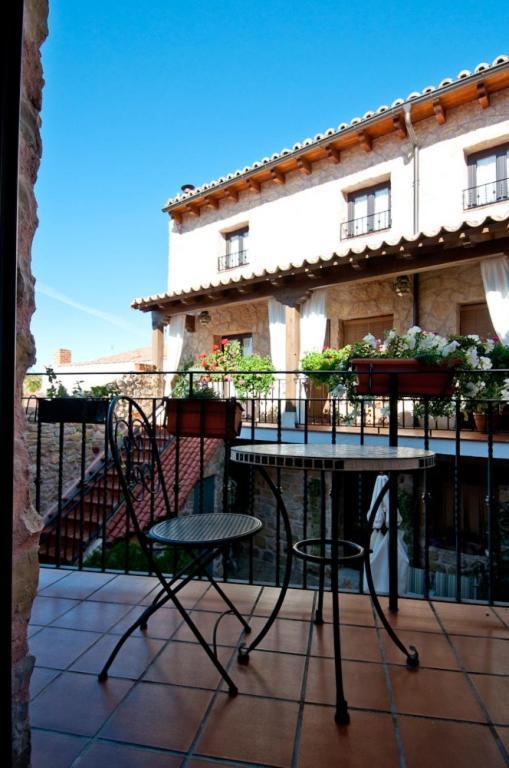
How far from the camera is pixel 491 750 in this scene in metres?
1.06

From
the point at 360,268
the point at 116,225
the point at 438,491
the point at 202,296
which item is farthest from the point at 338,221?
the point at 116,225

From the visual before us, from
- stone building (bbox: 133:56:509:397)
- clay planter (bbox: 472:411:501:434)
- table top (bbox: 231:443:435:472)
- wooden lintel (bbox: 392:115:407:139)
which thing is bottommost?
clay planter (bbox: 472:411:501:434)

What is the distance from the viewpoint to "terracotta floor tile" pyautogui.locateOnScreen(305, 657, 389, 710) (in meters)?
1.24

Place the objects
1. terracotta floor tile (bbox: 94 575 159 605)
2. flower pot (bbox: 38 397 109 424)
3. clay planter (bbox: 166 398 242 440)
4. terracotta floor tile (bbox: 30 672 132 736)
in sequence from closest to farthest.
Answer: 1. terracotta floor tile (bbox: 30 672 132 736)
2. terracotta floor tile (bbox: 94 575 159 605)
3. flower pot (bbox: 38 397 109 424)
4. clay planter (bbox: 166 398 242 440)

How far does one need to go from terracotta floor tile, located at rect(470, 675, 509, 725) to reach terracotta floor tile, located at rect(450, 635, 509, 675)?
4 centimetres

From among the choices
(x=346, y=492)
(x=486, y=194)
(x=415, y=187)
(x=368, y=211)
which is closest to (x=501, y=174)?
(x=486, y=194)

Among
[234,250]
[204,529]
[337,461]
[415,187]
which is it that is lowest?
[204,529]

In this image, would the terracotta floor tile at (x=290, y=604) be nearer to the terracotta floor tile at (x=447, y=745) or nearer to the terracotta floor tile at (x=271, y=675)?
the terracotta floor tile at (x=271, y=675)

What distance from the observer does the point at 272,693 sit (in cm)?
127

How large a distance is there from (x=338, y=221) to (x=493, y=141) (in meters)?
2.64

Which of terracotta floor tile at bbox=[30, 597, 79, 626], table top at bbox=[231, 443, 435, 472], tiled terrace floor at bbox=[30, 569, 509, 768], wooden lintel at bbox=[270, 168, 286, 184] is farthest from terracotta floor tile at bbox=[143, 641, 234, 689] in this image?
wooden lintel at bbox=[270, 168, 286, 184]

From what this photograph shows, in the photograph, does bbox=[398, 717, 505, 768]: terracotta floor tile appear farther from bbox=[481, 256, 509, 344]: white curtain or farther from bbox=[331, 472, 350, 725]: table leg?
bbox=[481, 256, 509, 344]: white curtain

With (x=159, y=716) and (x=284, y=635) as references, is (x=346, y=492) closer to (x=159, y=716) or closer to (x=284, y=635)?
(x=284, y=635)

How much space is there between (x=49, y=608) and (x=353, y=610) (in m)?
1.25
